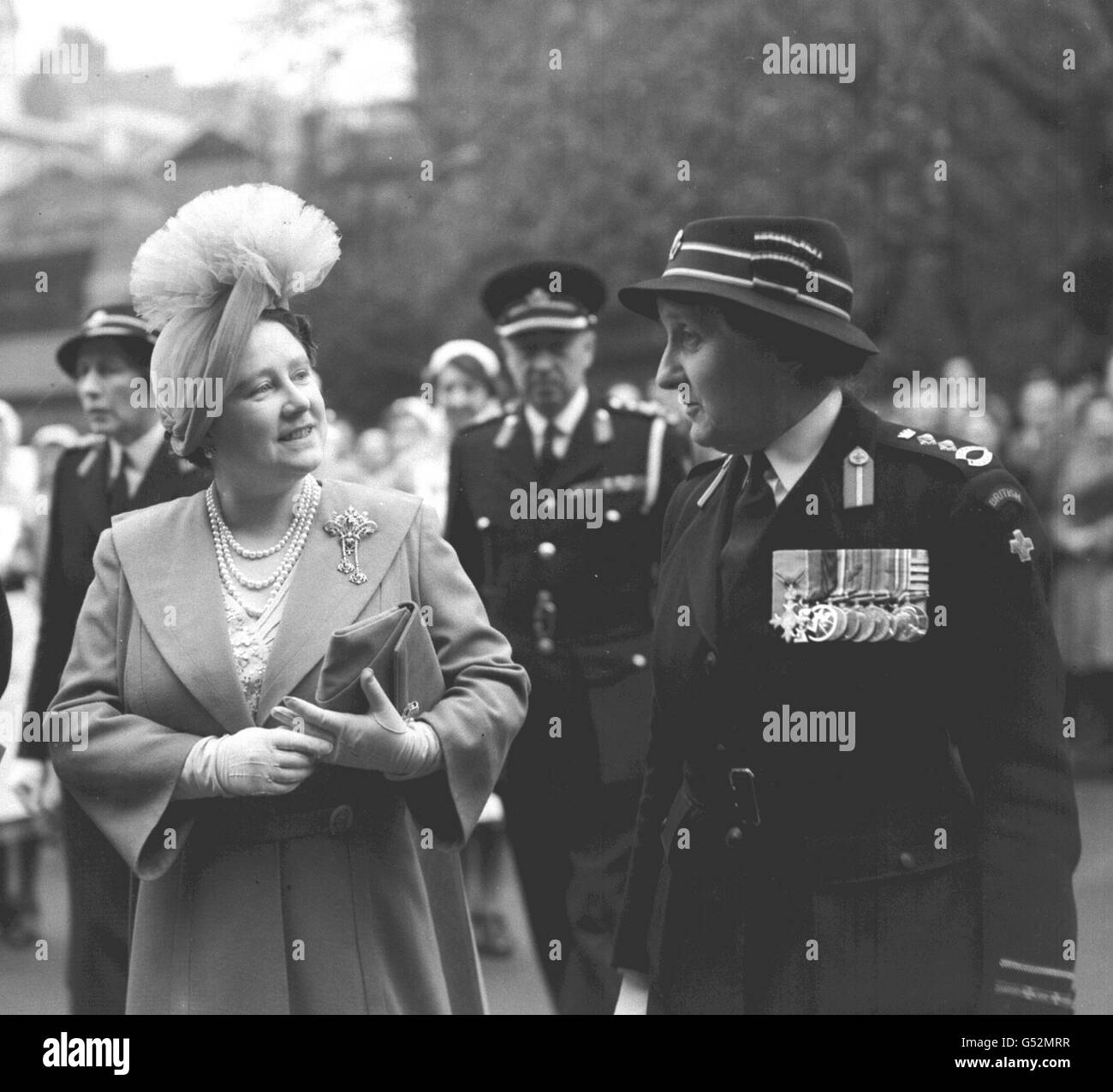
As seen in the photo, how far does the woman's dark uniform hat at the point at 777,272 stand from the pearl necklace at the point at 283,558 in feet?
2.33

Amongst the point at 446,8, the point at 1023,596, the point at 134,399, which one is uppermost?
the point at 446,8

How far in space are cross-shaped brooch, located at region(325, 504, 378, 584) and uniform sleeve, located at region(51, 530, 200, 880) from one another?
376 mm

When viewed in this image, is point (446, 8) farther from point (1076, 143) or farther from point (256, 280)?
point (256, 280)

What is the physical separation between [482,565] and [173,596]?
2.57 m

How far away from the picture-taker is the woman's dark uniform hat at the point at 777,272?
3170mm

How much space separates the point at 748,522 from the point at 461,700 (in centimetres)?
57

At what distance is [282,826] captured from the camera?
3258 mm

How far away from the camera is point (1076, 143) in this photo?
13156 millimetres

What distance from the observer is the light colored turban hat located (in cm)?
334

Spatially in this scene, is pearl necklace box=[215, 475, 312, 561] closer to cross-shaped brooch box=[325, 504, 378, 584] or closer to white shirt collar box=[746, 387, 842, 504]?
cross-shaped brooch box=[325, 504, 378, 584]

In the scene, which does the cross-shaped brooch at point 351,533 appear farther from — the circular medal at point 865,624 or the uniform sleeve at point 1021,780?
the uniform sleeve at point 1021,780

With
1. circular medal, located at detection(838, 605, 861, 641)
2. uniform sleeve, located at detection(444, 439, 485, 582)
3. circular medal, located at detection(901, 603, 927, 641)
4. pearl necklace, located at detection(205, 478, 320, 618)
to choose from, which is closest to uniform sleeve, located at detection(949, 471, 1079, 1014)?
circular medal, located at detection(901, 603, 927, 641)

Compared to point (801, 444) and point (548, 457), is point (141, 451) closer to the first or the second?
point (548, 457)

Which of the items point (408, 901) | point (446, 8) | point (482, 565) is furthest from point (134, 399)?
point (446, 8)
